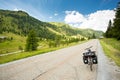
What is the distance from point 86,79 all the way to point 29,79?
332 centimetres

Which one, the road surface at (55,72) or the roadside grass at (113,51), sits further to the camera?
the roadside grass at (113,51)

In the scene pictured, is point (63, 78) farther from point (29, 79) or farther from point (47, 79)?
point (29, 79)

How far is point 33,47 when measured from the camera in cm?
4034

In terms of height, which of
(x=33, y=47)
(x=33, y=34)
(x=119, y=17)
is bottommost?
(x=33, y=47)

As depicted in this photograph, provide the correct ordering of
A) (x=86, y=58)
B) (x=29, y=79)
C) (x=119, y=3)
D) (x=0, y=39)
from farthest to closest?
(x=0, y=39) → (x=119, y=3) → (x=86, y=58) → (x=29, y=79)

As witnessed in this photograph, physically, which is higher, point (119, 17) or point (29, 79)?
point (119, 17)

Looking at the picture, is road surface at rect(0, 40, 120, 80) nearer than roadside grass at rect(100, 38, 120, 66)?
Yes

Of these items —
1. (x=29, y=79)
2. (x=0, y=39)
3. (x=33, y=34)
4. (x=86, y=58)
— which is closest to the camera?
(x=29, y=79)

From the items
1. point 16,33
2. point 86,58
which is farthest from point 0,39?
point 86,58

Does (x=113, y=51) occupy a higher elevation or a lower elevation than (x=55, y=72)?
lower

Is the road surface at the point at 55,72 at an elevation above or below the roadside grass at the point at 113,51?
above

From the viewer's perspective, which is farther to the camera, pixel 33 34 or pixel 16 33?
pixel 16 33

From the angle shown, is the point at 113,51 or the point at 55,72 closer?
the point at 55,72

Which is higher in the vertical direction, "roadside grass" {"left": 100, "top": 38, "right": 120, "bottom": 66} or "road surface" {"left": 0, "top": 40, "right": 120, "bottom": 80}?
"road surface" {"left": 0, "top": 40, "right": 120, "bottom": 80}
